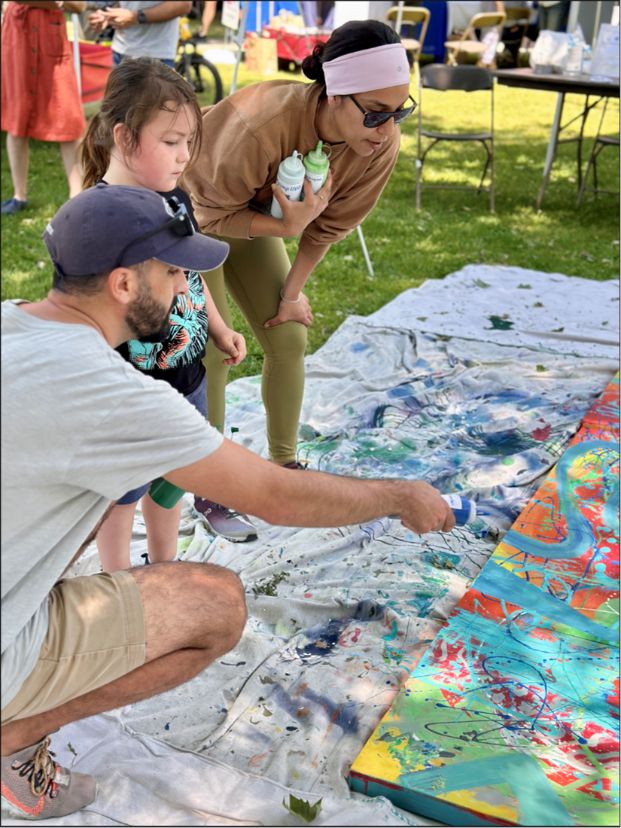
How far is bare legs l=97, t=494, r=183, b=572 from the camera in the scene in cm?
267

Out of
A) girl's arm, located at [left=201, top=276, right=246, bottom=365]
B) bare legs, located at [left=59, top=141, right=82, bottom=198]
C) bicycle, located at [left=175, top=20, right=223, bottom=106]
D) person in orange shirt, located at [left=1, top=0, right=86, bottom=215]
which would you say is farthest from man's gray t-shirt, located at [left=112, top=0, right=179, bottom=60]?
girl's arm, located at [left=201, top=276, right=246, bottom=365]

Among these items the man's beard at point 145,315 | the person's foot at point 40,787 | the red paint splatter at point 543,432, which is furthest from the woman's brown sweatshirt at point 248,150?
the person's foot at point 40,787

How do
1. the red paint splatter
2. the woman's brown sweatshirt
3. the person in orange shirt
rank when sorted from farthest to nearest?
the person in orange shirt
the red paint splatter
the woman's brown sweatshirt

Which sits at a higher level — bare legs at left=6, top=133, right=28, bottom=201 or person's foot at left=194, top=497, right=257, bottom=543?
bare legs at left=6, top=133, right=28, bottom=201

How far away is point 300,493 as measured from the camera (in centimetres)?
202

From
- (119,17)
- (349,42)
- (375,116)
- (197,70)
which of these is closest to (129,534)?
(375,116)

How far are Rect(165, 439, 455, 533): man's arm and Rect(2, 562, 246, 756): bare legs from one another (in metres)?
0.25

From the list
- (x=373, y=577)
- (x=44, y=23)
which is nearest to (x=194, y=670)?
(x=373, y=577)

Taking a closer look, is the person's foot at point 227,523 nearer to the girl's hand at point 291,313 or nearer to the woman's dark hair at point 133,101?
the girl's hand at point 291,313

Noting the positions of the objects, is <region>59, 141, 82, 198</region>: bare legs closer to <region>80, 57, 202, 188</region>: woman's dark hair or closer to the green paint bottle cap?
the green paint bottle cap

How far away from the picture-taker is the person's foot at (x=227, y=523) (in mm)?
3320

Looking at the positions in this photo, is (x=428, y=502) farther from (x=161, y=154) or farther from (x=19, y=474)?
(x=161, y=154)

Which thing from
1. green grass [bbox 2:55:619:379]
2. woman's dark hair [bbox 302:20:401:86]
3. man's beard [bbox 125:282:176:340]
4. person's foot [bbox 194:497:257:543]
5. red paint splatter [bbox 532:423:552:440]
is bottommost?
green grass [bbox 2:55:619:379]

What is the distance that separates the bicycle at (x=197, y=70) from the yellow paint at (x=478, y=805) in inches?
377
